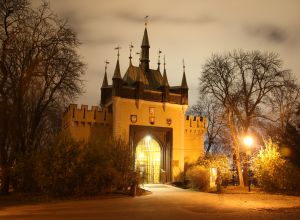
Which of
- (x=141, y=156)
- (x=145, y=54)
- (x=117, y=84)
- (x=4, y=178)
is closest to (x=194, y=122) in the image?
(x=141, y=156)

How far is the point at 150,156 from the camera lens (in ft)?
105

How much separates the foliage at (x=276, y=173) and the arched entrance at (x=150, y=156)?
34.2 ft

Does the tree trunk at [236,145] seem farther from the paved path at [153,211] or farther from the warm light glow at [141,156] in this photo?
the paved path at [153,211]

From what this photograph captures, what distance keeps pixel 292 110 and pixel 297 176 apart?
9.91 meters

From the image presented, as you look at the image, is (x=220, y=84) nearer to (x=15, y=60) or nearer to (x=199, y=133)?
(x=199, y=133)

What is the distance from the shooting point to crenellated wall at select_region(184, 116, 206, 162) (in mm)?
32938

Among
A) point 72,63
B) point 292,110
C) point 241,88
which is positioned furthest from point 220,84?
point 72,63

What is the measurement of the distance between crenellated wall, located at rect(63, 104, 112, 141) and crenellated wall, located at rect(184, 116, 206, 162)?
24.9 ft

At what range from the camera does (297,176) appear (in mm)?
22703

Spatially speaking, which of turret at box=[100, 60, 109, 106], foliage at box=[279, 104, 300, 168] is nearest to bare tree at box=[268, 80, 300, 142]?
foliage at box=[279, 104, 300, 168]

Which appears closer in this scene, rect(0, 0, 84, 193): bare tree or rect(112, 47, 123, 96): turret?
rect(0, 0, 84, 193): bare tree

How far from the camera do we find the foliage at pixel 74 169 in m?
19.0

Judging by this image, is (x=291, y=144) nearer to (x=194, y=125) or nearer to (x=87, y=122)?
(x=194, y=125)

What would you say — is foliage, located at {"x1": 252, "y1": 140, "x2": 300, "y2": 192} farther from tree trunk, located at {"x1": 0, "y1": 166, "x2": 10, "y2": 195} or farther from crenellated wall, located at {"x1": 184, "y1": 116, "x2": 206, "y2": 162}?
tree trunk, located at {"x1": 0, "y1": 166, "x2": 10, "y2": 195}
